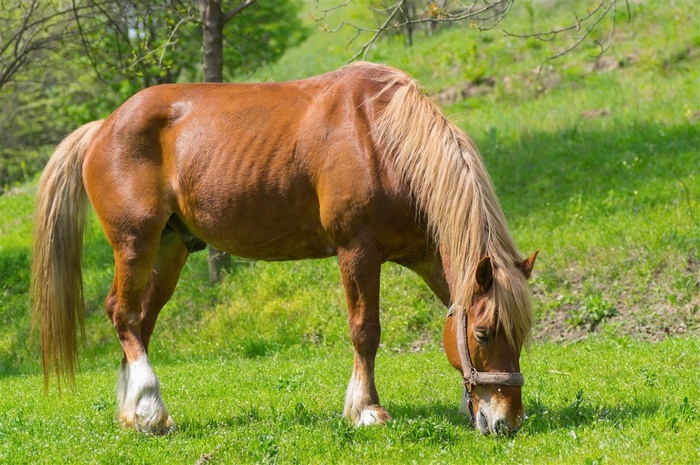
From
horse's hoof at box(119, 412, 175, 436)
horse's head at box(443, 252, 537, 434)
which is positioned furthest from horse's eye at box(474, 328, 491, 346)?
horse's hoof at box(119, 412, 175, 436)

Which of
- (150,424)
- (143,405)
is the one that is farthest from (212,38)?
(150,424)

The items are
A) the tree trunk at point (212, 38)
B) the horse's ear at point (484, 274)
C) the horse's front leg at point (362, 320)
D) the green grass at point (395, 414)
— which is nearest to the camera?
the green grass at point (395, 414)

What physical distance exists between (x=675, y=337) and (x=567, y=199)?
370 cm

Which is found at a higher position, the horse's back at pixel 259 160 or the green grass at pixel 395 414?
the horse's back at pixel 259 160

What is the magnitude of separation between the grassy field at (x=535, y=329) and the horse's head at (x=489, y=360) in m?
0.12

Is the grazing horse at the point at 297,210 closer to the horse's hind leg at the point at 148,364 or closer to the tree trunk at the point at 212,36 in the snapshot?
the horse's hind leg at the point at 148,364

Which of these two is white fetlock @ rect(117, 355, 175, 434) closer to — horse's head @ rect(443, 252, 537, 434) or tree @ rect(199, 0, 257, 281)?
horse's head @ rect(443, 252, 537, 434)

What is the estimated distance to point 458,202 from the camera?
5344 millimetres

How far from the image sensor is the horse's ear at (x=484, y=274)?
5043 millimetres

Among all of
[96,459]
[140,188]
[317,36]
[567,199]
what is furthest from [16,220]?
[317,36]

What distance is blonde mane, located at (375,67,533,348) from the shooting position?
5129 millimetres

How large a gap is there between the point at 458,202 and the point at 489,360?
0.99 metres

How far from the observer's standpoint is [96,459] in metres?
5.10

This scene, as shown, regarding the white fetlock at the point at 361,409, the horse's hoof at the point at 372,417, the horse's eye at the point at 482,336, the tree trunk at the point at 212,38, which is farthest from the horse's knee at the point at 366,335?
the tree trunk at the point at 212,38
